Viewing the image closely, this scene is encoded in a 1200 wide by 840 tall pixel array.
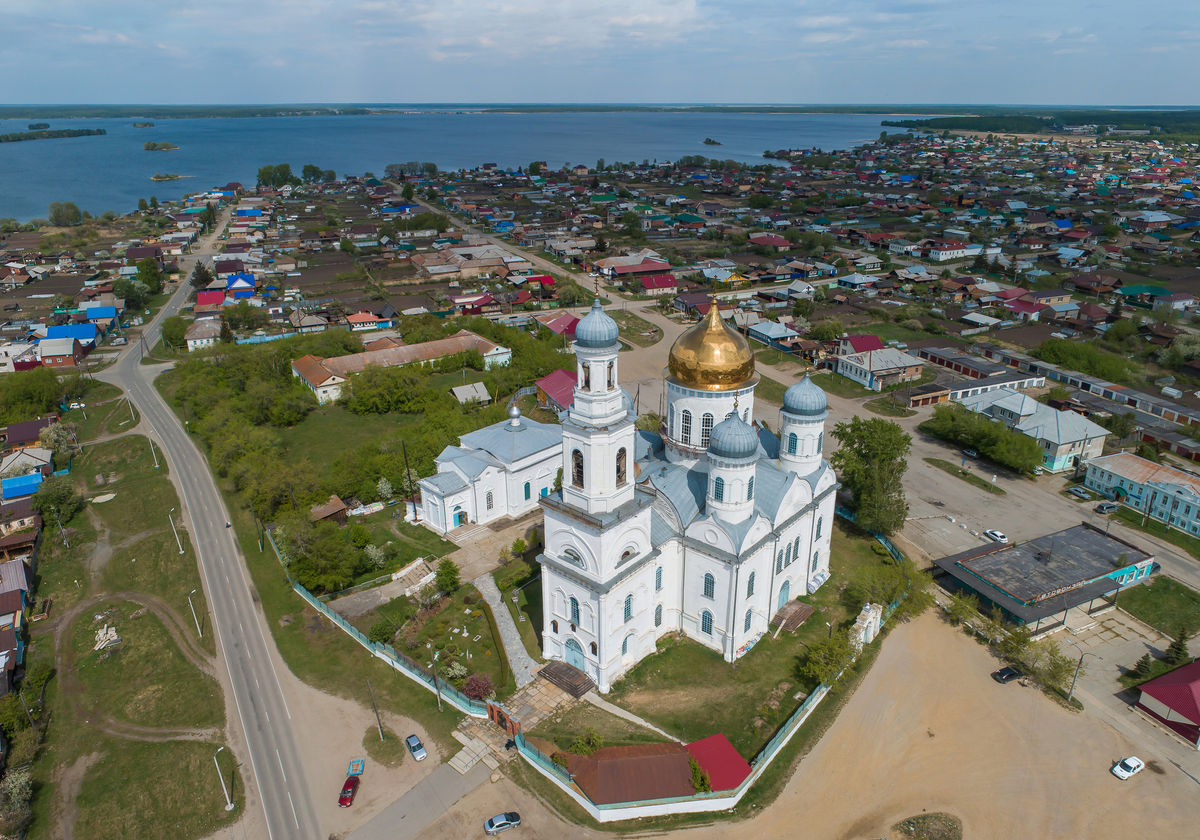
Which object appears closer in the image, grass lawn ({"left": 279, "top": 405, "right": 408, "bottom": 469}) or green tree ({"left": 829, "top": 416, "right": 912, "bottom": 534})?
green tree ({"left": 829, "top": 416, "right": 912, "bottom": 534})

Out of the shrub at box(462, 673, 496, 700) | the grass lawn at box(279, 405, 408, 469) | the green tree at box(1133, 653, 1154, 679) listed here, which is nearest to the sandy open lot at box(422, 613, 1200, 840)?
the shrub at box(462, 673, 496, 700)

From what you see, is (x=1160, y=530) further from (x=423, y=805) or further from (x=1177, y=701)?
(x=423, y=805)

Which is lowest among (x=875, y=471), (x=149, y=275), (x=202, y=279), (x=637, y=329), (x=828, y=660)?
(x=637, y=329)

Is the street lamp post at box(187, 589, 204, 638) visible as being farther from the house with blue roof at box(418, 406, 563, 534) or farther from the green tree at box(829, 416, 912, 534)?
the green tree at box(829, 416, 912, 534)

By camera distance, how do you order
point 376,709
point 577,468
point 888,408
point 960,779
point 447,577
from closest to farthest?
1. point 960,779
2. point 577,468
3. point 376,709
4. point 447,577
5. point 888,408

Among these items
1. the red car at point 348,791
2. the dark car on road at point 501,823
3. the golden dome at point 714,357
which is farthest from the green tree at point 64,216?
the dark car on road at point 501,823

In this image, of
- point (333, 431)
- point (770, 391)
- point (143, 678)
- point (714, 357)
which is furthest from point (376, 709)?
point (770, 391)

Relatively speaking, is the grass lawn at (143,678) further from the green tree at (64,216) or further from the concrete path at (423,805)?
the green tree at (64,216)
